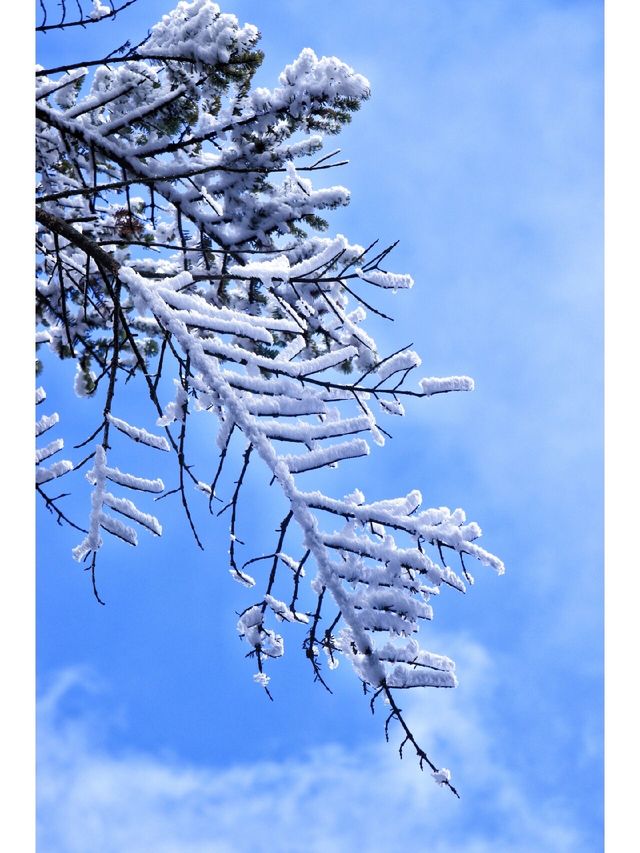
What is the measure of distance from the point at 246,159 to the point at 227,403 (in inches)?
78.9

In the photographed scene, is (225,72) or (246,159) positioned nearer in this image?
(225,72)

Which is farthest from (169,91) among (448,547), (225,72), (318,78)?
(448,547)

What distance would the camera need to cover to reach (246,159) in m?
3.64
